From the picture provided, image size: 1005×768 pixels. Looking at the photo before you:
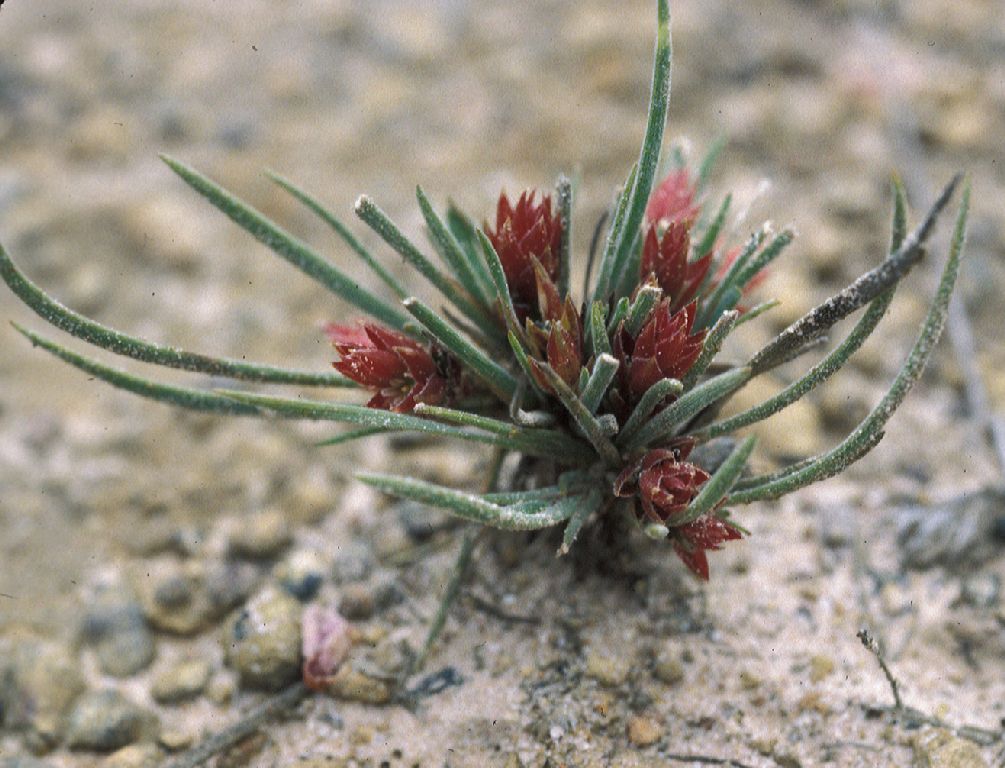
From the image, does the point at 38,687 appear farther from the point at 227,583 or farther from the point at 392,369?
the point at 392,369

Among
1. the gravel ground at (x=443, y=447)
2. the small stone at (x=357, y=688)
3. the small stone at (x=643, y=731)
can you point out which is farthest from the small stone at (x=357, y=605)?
the small stone at (x=643, y=731)

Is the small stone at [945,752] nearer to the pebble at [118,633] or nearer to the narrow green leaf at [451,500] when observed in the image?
the narrow green leaf at [451,500]

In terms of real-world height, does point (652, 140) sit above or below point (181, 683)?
above

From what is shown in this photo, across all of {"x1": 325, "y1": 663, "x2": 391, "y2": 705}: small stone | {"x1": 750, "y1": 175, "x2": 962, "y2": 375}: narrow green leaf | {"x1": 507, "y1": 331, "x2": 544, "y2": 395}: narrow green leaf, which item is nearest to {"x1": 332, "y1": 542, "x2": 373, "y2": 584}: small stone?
{"x1": 325, "y1": 663, "x2": 391, "y2": 705}: small stone

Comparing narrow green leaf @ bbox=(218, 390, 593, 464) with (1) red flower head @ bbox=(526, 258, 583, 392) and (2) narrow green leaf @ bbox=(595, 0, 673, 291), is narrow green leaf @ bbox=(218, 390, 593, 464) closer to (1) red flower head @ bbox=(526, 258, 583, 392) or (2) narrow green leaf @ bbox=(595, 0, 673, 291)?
(1) red flower head @ bbox=(526, 258, 583, 392)

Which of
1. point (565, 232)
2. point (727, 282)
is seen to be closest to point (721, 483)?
point (727, 282)

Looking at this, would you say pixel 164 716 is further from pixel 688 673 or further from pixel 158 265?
pixel 158 265
